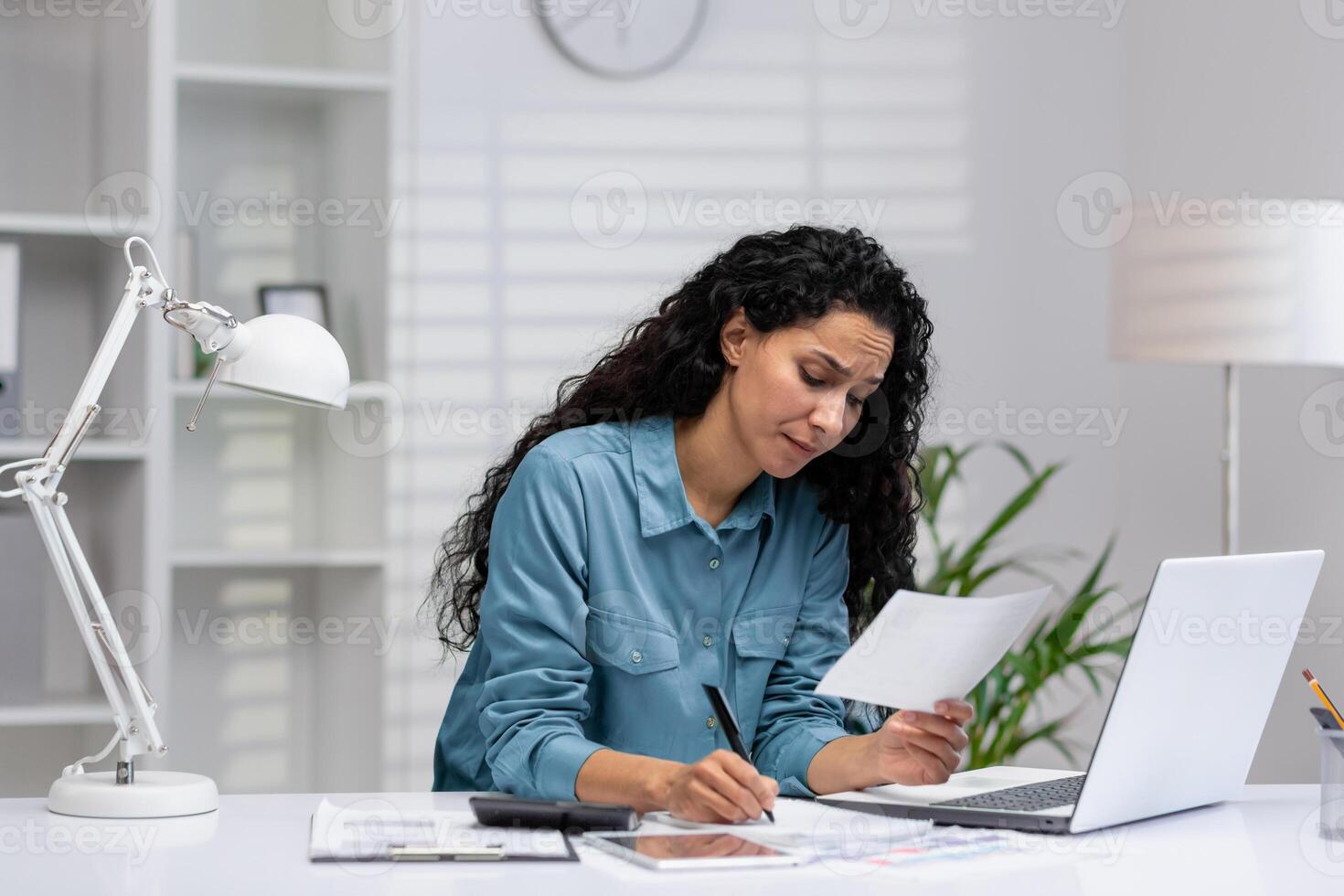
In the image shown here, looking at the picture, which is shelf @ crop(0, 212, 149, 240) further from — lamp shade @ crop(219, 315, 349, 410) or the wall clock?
lamp shade @ crop(219, 315, 349, 410)

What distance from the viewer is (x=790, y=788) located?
5.17 ft

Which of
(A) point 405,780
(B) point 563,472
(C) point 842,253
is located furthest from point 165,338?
(C) point 842,253

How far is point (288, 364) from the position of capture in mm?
1377

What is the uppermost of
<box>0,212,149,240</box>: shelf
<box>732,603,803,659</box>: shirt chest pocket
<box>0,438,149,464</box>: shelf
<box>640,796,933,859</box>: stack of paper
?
<box>0,212,149,240</box>: shelf

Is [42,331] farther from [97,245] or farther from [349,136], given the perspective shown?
[349,136]

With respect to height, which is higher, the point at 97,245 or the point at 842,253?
the point at 97,245

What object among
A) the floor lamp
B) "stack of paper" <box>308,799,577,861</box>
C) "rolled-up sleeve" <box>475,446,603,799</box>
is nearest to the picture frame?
"rolled-up sleeve" <box>475,446,603,799</box>

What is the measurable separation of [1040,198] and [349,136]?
1.55 m

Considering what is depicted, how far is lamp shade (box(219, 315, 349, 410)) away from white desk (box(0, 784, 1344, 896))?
402mm

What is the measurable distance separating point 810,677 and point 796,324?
1.41ft

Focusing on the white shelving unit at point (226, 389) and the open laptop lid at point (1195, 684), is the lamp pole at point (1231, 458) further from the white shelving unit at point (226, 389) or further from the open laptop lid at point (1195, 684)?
the white shelving unit at point (226, 389)

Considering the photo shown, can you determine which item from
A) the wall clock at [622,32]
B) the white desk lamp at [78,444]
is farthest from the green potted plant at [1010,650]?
the white desk lamp at [78,444]

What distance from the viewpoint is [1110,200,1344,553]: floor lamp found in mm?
2295

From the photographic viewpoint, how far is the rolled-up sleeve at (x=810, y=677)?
1.65 metres
